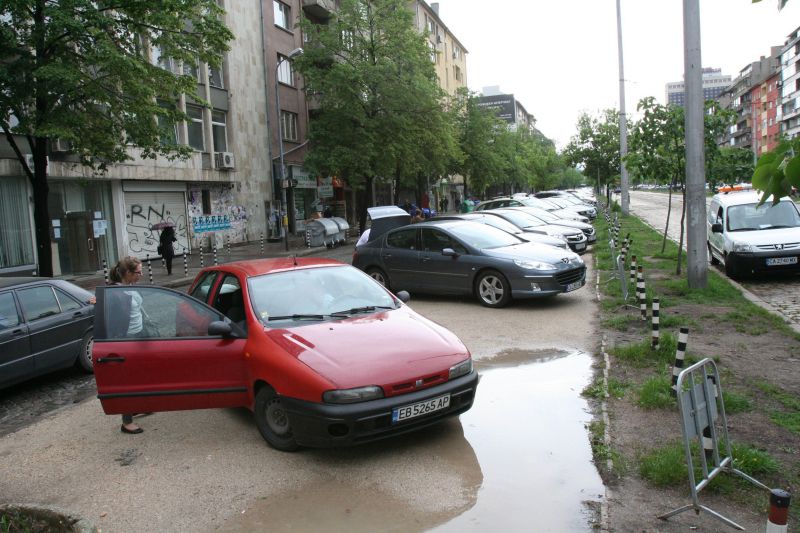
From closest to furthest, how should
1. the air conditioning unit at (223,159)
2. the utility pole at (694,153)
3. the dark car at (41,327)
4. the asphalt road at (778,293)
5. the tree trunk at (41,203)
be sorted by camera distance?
the dark car at (41,327) → the asphalt road at (778,293) → the utility pole at (694,153) → the tree trunk at (41,203) → the air conditioning unit at (223,159)

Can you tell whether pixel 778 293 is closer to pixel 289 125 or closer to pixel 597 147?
pixel 289 125

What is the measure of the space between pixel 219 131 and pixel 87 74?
15.2 m

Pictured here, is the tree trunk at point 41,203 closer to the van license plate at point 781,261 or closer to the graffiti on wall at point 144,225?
the graffiti on wall at point 144,225

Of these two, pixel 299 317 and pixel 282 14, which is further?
pixel 282 14

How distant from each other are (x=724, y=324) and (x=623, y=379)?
302 cm

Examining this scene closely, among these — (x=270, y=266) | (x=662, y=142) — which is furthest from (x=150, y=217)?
(x=270, y=266)

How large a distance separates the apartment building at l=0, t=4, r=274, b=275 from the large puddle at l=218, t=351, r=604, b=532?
1398 centimetres

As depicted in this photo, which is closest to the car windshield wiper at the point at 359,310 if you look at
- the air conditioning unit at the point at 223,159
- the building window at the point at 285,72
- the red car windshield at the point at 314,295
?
the red car windshield at the point at 314,295

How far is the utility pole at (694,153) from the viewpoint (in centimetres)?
1092

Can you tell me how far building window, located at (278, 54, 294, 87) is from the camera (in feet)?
112

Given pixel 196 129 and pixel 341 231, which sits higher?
pixel 196 129

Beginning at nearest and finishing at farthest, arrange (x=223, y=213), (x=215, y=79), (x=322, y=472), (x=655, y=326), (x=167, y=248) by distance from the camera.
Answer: (x=322, y=472)
(x=655, y=326)
(x=167, y=248)
(x=215, y=79)
(x=223, y=213)

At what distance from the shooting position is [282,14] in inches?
1371

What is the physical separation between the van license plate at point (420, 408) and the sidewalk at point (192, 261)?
12220mm
